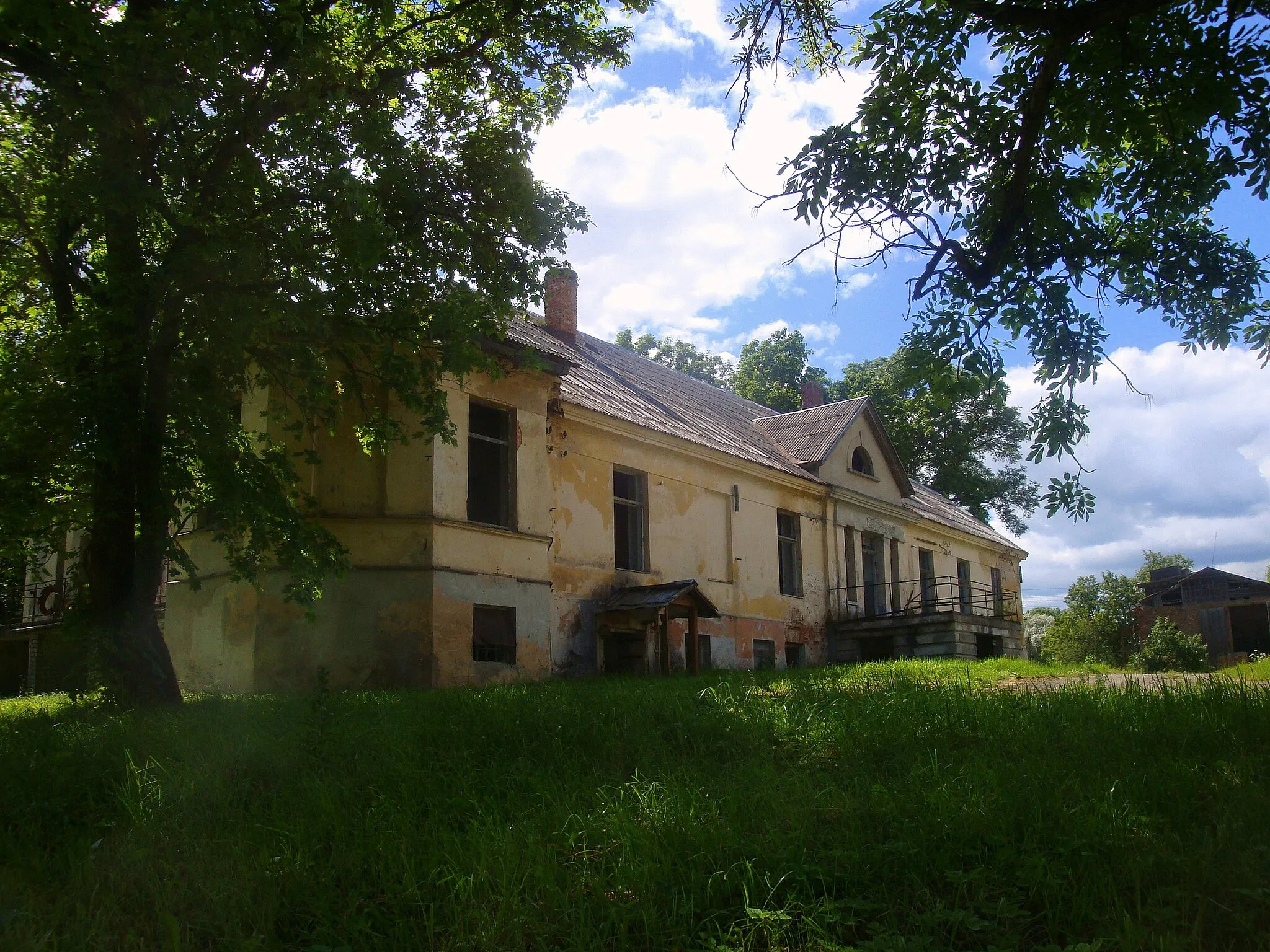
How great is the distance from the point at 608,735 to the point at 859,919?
10.9 feet

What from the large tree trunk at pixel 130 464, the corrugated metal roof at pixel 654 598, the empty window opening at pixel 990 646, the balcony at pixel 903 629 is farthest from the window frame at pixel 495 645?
the empty window opening at pixel 990 646

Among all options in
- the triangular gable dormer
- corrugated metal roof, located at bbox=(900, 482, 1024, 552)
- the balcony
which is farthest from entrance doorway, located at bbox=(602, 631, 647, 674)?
corrugated metal roof, located at bbox=(900, 482, 1024, 552)

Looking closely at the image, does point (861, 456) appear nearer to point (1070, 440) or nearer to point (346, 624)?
point (346, 624)

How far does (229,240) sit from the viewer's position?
9273 mm

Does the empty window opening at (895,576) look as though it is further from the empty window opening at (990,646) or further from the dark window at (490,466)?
the dark window at (490,466)

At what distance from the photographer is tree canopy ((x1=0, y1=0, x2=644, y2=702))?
8680 mm

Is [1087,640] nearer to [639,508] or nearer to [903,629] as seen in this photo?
[903,629]

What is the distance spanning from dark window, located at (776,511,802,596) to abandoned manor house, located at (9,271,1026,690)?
46 millimetres

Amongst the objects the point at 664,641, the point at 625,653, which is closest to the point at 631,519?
the point at 625,653

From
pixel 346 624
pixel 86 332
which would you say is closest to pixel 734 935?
pixel 86 332

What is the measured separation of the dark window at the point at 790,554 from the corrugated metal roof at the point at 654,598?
5.88 m

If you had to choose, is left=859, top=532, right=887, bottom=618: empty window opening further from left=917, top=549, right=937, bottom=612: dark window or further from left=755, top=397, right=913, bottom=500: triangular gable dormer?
left=917, top=549, right=937, bottom=612: dark window

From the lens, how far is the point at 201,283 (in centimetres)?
945

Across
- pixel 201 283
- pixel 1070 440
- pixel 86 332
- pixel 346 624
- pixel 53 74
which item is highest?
pixel 53 74
